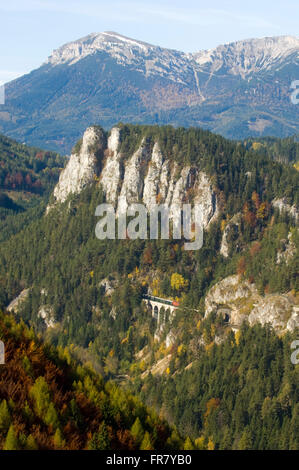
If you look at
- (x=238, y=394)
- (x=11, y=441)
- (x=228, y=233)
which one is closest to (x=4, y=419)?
(x=11, y=441)

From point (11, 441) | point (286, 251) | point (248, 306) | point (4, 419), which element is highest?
point (286, 251)

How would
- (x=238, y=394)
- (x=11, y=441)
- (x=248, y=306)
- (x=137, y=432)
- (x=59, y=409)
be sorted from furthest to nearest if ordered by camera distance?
(x=248, y=306)
(x=238, y=394)
(x=137, y=432)
(x=59, y=409)
(x=11, y=441)

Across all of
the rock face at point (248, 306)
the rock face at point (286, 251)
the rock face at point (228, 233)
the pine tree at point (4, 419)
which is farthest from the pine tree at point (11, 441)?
the rock face at point (228, 233)

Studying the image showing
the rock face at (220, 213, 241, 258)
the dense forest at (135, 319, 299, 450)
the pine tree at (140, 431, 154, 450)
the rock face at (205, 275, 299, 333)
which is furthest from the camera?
the rock face at (220, 213, 241, 258)

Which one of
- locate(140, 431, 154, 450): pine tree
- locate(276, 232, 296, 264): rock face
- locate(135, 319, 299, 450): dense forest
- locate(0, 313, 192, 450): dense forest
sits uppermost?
locate(276, 232, 296, 264): rock face

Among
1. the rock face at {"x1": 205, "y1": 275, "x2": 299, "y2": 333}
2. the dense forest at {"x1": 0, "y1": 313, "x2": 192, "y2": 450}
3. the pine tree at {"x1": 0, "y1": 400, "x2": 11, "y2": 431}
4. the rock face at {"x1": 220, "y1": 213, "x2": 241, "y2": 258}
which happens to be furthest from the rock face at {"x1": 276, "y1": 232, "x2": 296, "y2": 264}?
the pine tree at {"x1": 0, "y1": 400, "x2": 11, "y2": 431}

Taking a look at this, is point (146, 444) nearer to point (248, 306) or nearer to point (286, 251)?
point (248, 306)

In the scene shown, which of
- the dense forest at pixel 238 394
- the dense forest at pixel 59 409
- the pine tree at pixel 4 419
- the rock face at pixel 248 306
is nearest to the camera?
the pine tree at pixel 4 419

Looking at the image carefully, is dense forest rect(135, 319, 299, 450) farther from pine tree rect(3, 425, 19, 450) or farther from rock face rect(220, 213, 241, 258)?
pine tree rect(3, 425, 19, 450)

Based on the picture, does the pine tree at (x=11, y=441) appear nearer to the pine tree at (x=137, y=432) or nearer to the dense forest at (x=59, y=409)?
the dense forest at (x=59, y=409)
